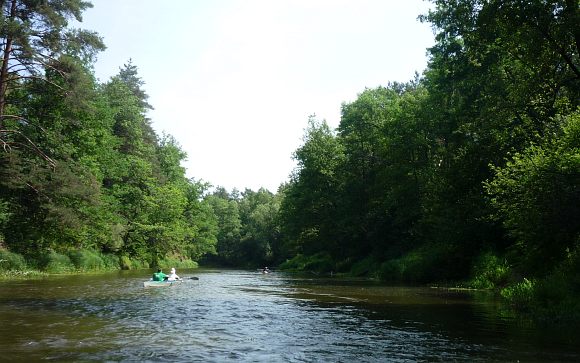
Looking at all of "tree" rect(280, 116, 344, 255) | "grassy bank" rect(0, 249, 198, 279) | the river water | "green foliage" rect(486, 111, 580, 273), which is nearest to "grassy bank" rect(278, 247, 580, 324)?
"green foliage" rect(486, 111, 580, 273)

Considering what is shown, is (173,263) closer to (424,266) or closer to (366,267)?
(366,267)

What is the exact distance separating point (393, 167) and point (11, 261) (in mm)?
36185

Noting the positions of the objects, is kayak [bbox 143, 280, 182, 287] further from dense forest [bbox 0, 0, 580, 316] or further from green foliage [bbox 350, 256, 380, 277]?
green foliage [bbox 350, 256, 380, 277]

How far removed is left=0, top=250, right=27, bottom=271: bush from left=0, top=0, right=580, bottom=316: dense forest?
25 centimetres

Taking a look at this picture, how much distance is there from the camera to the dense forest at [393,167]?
1898 centimetres

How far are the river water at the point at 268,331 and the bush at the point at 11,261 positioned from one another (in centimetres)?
1390

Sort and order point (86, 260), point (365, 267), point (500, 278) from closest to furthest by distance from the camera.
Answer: point (500, 278), point (86, 260), point (365, 267)

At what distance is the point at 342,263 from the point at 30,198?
34174 millimetres

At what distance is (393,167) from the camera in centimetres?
5197

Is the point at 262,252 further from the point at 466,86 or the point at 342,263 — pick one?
the point at 466,86

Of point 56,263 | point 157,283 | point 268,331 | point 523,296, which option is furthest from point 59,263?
point 523,296

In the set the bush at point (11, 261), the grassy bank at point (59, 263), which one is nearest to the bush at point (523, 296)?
the grassy bank at point (59, 263)

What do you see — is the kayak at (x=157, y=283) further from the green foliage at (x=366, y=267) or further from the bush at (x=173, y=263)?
the bush at (x=173, y=263)

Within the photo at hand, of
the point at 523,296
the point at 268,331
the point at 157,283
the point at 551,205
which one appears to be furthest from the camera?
the point at 157,283
